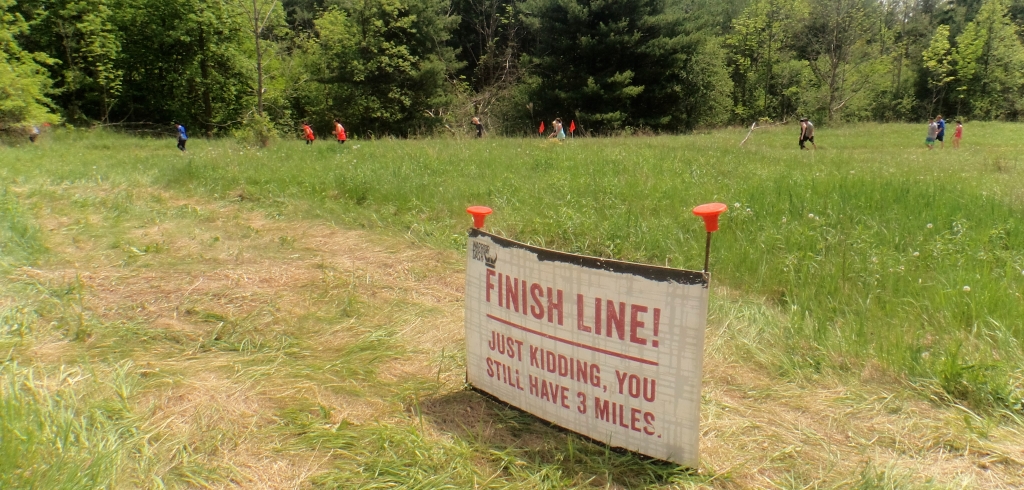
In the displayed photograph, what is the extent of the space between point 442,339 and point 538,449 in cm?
157

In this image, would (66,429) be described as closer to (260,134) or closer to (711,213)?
(711,213)

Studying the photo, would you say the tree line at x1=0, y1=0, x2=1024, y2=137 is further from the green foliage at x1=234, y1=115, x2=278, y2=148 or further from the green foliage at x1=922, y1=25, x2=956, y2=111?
the green foliage at x1=234, y1=115, x2=278, y2=148

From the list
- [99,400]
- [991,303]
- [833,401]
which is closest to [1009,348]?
[991,303]

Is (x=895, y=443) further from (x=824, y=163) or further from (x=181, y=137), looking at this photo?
(x=181, y=137)

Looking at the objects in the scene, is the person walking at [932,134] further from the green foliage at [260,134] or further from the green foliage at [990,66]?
the green foliage at [990,66]

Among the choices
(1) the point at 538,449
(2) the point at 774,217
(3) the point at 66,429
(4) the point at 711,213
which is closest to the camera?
(4) the point at 711,213

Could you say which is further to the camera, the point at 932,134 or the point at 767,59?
the point at 767,59

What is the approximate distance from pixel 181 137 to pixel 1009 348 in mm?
21278

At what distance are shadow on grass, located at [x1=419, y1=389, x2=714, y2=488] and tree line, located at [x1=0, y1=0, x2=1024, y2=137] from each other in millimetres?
25242

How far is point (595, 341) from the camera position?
2869mm

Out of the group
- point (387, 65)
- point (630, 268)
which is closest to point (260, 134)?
point (387, 65)

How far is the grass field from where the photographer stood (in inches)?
110

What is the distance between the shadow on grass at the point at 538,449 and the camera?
9.01 ft

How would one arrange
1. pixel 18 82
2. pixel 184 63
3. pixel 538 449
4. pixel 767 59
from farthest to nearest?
pixel 767 59, pixel 184 63, pixel 18 82, pixel 538 449
